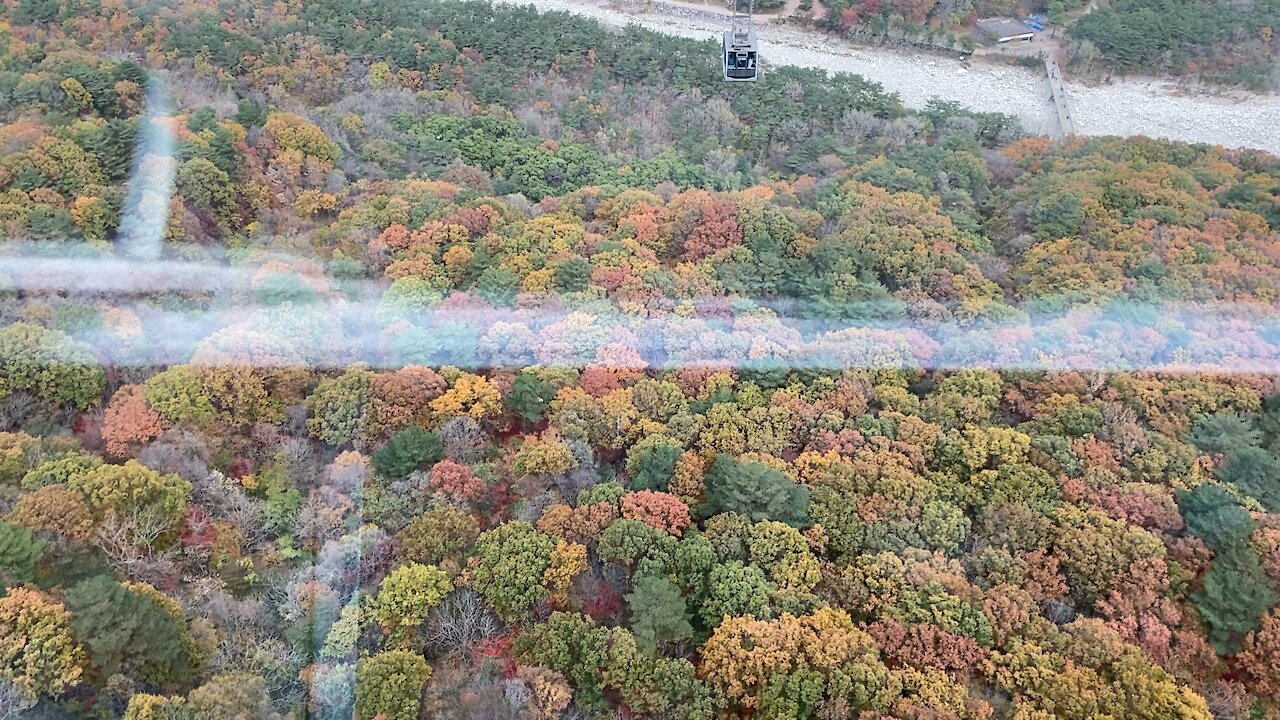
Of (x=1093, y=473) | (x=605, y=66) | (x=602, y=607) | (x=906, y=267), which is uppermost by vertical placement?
A: (x=605, y=66)

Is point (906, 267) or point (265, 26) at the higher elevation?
point (265, 26)

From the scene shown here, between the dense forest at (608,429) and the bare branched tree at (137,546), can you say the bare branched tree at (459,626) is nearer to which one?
the dense forest at (608,429)

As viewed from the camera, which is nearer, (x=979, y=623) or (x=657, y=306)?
(x=979, y=623)

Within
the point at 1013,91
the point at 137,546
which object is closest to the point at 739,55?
the point at 137,546

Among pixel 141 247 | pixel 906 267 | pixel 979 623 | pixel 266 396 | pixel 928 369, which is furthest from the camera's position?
pixel 906 267

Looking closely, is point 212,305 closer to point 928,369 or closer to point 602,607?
point 602,607

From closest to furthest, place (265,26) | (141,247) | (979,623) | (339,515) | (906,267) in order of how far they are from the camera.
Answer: (979,623) < (339,515) < (141,247) < (906,267) < (265,26)

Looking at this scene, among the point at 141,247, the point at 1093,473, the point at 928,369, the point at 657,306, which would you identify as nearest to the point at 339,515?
the point at 657,306
